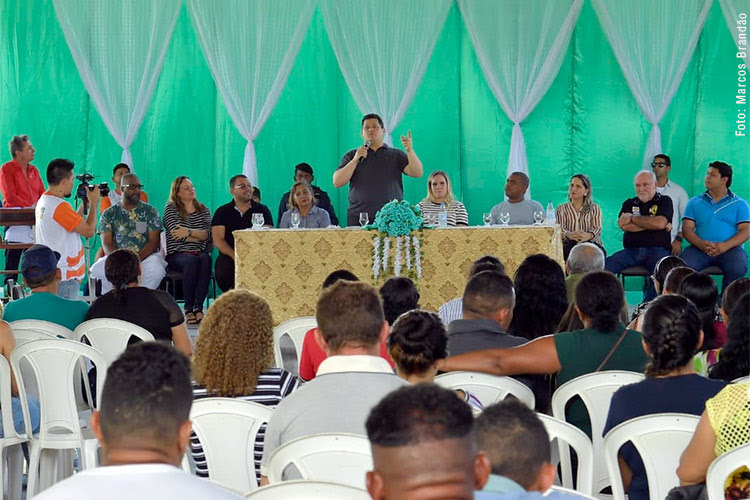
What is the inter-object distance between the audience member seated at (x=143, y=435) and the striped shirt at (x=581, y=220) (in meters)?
7.30

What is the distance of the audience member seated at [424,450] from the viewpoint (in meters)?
1.62

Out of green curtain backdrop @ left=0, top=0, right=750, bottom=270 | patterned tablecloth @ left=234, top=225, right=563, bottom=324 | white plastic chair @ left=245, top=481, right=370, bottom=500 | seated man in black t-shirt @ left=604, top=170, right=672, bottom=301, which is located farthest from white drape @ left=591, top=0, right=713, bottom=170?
white plastic chair @ left=245, top=481, right=370, bottom=500

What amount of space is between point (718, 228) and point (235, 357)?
677cm

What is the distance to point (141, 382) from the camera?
1.93 meters

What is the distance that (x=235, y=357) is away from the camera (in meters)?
3.29

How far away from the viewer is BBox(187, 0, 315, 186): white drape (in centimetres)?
1061

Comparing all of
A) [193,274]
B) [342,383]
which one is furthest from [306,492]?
[193,274]

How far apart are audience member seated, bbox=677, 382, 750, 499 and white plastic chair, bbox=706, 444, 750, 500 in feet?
0.29

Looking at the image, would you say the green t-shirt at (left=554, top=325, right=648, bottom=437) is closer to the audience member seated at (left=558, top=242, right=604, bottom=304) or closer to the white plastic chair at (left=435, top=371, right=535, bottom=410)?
the white plastic chair at (left=435, top=371, right=535, bottom=410)

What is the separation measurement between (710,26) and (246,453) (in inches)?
348

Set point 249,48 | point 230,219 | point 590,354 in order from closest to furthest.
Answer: point 590,354 → point 230,219 → point 249,48

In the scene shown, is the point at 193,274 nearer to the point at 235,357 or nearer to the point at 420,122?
the point at 420,122

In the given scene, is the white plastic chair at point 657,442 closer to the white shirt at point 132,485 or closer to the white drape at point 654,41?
the white shirt at point 132,485

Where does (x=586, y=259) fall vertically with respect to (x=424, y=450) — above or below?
above
